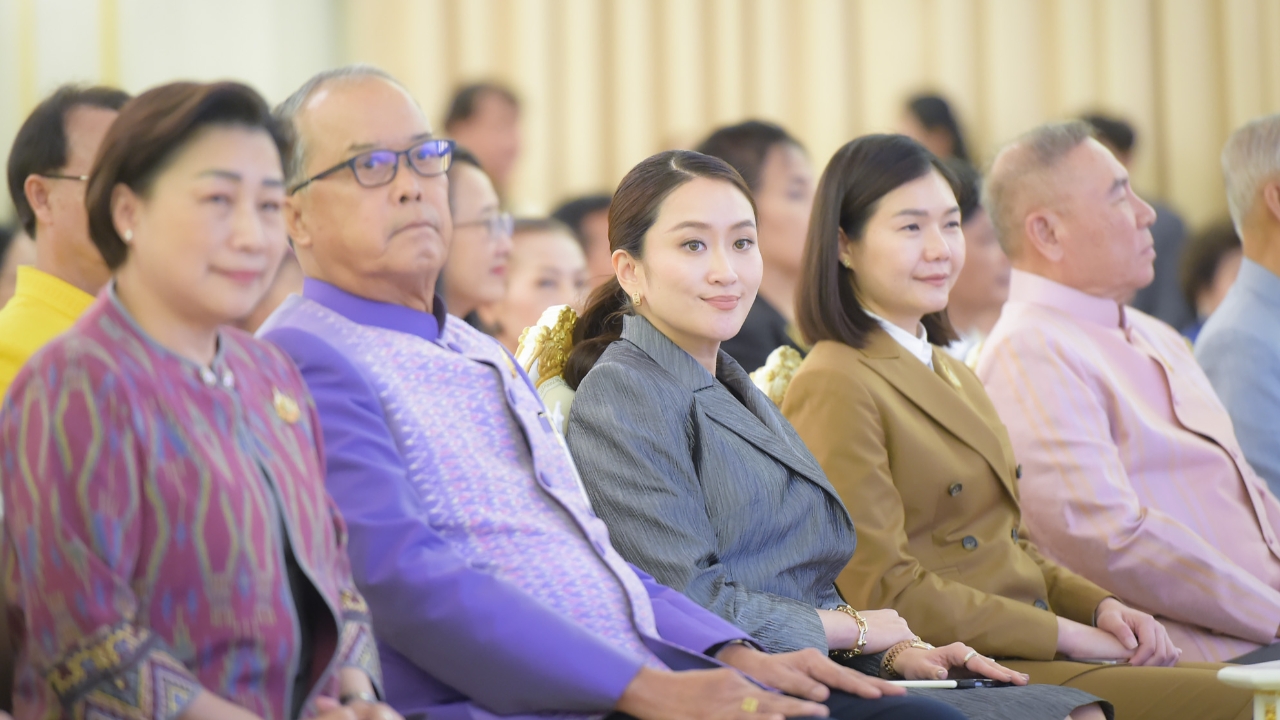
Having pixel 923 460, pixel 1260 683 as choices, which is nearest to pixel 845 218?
pixel 923 460

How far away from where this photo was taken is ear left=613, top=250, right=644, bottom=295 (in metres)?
2.20

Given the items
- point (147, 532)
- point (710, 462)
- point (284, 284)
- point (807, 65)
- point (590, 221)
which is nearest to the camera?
point (147, 532)

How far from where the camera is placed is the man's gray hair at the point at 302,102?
69.4 inches

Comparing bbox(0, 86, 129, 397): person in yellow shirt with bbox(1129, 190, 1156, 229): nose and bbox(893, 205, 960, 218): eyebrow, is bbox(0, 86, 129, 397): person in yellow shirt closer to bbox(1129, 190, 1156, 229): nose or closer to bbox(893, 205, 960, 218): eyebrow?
bbox(893, 205, 960, 218): eyebrow

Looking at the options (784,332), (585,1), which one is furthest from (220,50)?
(784,332)

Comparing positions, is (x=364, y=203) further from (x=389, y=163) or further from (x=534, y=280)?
(x=534, y=280)

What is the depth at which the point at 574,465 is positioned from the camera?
1.96 metres

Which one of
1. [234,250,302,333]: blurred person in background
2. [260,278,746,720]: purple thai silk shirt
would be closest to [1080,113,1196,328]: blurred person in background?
[234,250,302,333]: blurred person in background

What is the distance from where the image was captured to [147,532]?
1.26 m

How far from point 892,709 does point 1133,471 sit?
3.72ft

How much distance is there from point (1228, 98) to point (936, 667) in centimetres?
446

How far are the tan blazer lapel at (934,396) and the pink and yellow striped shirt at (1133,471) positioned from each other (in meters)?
0.21

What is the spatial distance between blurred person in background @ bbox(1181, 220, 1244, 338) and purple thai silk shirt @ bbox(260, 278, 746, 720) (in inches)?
136

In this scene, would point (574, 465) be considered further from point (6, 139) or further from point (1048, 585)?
point (6, 139)
